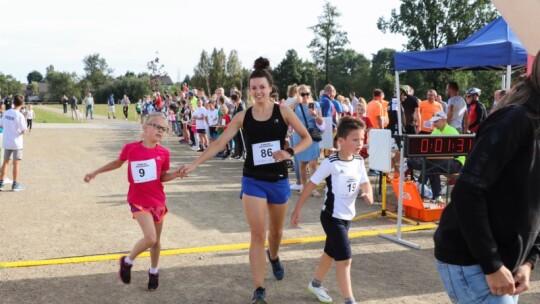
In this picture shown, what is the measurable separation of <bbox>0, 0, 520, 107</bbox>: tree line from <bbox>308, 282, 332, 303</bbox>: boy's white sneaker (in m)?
12.5

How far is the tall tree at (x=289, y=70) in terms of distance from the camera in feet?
269

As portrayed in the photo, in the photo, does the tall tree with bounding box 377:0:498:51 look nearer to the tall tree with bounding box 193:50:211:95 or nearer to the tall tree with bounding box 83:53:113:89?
the tall tree with bounding box 193:50:211:95

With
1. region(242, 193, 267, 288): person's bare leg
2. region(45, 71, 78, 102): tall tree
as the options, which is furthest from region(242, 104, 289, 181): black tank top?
region(45, 71, 78, 102): tall tree

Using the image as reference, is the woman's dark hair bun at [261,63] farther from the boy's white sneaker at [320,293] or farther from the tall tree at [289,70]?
the tall tree at [289,70]

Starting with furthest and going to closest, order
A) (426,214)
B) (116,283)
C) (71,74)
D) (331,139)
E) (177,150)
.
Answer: (71,74)
(177,150)
(331,139)
(426,214)
(116,283)

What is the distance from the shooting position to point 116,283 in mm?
4664

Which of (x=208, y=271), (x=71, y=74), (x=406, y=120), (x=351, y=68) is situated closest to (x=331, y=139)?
(x=406, y=120)

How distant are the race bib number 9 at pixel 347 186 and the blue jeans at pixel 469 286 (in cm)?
201

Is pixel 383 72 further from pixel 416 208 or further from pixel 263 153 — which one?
pixel 263 153

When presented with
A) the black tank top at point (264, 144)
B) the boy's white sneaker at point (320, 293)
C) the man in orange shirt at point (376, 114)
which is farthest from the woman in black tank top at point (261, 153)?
the man in orange shirt at point (376, 114)

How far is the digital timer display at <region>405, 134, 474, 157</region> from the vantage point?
6105 mm

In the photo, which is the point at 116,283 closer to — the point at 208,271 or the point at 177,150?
the point at 208,271

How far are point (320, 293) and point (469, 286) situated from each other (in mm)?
2455

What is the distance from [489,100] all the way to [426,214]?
123ft
